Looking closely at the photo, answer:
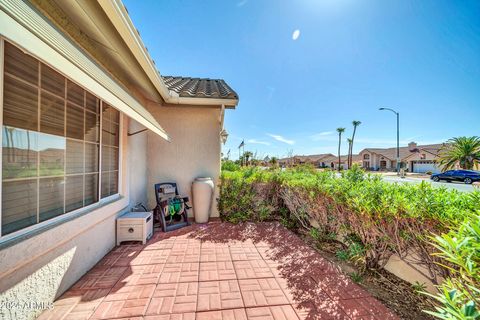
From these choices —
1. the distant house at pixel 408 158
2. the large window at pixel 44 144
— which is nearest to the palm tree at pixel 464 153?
the distant house at pixel 408 158

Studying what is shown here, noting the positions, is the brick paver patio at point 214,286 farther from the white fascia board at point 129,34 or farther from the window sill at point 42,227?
the white fascia board at point 129,34

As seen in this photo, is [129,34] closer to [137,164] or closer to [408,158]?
[137,164]

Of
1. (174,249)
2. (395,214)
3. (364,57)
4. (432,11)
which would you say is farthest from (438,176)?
(174,249)

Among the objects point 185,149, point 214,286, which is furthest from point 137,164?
point 214,286

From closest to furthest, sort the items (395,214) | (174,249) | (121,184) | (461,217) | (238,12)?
1. (461,217)
2. (395,214)
3. (174,249)
4. (121,184)
5. (238,12)

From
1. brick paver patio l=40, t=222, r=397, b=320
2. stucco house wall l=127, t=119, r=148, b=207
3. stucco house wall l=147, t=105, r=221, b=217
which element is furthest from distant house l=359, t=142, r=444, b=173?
stucco house wall l=127, t=119, r=148, b=207

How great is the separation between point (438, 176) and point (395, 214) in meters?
42.1

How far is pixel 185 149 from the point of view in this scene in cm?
795

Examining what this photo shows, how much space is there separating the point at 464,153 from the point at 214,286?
54600 mm

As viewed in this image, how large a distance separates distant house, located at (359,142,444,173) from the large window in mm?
56202

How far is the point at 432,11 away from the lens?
8656mm

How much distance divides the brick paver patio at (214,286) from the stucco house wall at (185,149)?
2904 millimetres

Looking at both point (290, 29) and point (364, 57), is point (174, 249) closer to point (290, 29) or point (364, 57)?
point (290, 29)

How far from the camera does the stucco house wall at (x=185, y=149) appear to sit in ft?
25.6
